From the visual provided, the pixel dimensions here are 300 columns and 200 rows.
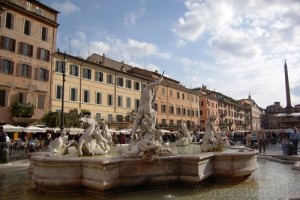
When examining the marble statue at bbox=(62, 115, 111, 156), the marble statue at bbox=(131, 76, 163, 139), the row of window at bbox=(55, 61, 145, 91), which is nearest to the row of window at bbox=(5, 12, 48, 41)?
the row of window at bbox=(55, 61, 145, 91)

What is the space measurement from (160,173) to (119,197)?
1.19m

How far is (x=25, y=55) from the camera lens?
3023cm

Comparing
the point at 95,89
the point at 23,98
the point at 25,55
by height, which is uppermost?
the point at 25,55

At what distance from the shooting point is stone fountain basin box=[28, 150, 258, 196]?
6.48 metres

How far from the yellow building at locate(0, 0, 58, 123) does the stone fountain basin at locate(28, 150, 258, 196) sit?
2328 centimetres

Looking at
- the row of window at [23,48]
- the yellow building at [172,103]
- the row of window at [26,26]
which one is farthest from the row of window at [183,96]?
the row of window at [26,26]

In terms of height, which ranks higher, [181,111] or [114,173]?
[181,111]

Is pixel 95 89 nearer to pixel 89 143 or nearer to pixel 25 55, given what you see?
pixel 25 55

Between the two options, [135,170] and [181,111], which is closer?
[135,170]

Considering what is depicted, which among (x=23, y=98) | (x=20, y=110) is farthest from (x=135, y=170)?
(x=23, y=98)

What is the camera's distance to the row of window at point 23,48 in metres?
28.4

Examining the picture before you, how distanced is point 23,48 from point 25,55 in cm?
71

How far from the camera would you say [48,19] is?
108 feet

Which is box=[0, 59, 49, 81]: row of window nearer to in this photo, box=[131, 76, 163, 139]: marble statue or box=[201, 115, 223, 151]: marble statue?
box=[131, 76, 163, 139]: marble statue
